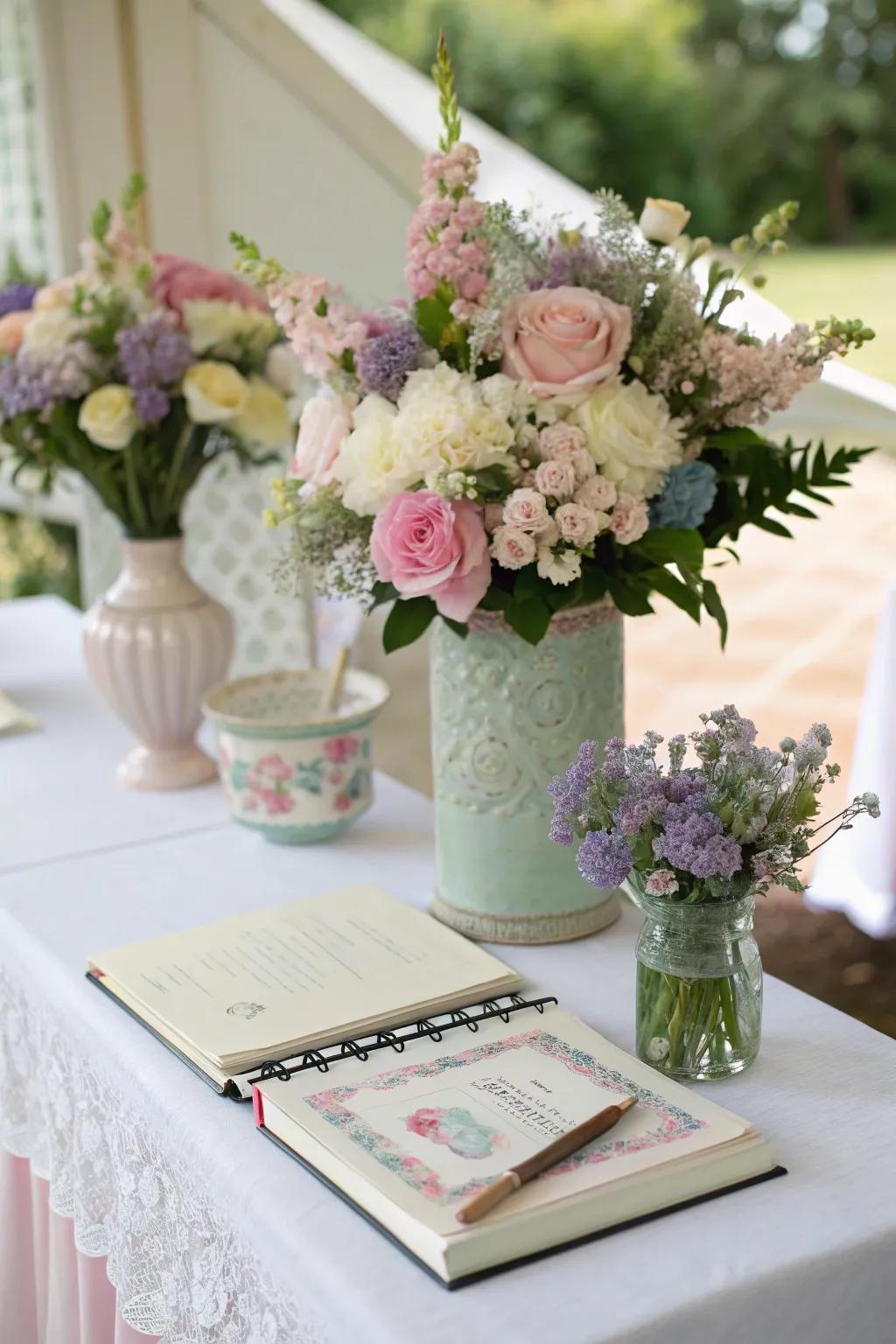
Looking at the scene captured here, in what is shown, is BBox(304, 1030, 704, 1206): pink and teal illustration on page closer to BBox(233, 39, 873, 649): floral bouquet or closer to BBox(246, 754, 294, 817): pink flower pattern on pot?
BBox(233, 39, 873, 649): floral bouquet

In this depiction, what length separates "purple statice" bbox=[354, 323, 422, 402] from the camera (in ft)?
3.47

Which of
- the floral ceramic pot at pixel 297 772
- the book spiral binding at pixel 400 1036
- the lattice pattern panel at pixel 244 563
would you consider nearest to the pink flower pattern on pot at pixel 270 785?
the floral ceramic pot at pixel 297 772

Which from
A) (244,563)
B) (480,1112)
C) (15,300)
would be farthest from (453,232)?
(244,563)

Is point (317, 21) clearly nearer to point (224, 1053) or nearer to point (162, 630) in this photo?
point (162, 630)

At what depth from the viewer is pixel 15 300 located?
5.15 ft

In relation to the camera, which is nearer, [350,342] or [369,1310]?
[369,1310]

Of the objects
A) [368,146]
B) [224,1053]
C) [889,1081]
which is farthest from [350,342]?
[368,146]

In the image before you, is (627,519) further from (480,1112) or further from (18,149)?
(18,149)

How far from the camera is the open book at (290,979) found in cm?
99

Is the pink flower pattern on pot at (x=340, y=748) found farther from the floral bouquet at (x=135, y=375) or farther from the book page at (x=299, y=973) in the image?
the floral bouquet at (x=135, y=375)

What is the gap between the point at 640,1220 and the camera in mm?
798

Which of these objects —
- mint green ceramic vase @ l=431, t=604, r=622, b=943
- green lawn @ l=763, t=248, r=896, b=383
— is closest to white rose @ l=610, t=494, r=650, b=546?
mint green ceramic vase @ l=431, t=604, r=622, b=943

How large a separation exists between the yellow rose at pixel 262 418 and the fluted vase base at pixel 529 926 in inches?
22.9

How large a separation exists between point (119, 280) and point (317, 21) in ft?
4.93
